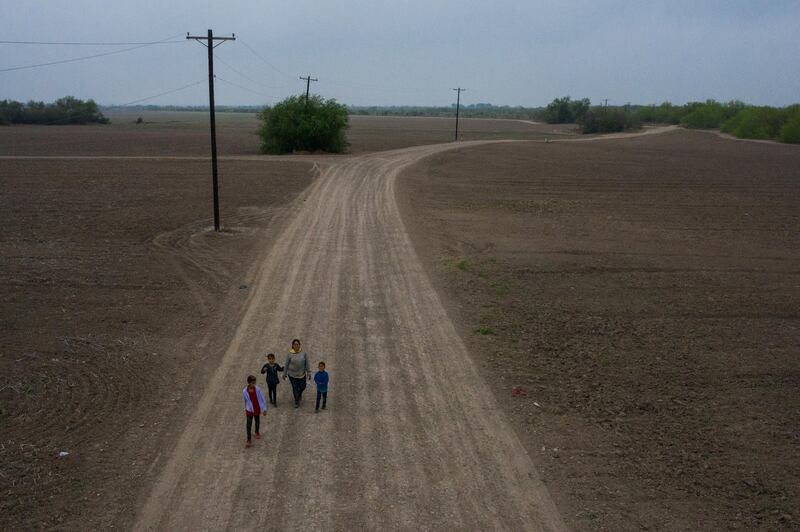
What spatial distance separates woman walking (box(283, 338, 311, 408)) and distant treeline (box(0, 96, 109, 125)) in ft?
409

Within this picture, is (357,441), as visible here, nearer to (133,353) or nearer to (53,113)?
(133,353)

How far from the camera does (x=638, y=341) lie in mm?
15969

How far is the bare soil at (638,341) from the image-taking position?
9891mm

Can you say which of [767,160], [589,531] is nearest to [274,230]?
[589,531]

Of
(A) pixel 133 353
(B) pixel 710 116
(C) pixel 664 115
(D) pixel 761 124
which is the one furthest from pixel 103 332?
(C) pixel 664 115

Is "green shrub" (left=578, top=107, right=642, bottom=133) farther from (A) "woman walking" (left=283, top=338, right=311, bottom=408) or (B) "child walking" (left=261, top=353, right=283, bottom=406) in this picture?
(B) "child walking" (left=261, top=353, right=283, bottom=406)

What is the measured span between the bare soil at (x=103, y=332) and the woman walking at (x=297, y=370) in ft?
6.21

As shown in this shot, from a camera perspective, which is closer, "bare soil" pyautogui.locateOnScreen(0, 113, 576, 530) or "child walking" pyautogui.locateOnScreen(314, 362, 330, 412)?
"bare soil" pyautogui.locateOnScreen(0, 113, 576, 530)

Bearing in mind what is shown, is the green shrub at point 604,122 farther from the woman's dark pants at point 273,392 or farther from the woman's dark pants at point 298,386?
the woman's dark pants at point 273,392

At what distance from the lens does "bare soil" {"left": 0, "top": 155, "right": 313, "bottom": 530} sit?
31.5ft

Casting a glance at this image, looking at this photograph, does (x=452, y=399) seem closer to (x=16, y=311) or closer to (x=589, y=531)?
(x=589, y=531)

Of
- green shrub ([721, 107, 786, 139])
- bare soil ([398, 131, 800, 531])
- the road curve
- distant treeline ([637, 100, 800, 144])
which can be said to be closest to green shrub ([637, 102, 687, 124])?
distant treeline ([637, 100, 800, 144])

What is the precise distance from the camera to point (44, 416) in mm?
11344

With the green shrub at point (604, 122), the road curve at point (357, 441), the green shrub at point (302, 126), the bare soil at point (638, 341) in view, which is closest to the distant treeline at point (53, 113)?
the green shrub at point (302, 126)
